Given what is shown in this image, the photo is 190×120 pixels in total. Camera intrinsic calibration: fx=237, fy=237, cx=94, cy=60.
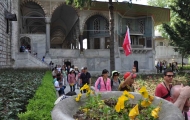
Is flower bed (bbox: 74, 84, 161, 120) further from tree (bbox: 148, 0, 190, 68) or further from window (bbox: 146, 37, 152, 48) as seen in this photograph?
window (bbox: 146, 37, 152, 48)

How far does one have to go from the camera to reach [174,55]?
46.6 meters

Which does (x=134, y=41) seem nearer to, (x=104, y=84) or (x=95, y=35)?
(x=95, y=35)

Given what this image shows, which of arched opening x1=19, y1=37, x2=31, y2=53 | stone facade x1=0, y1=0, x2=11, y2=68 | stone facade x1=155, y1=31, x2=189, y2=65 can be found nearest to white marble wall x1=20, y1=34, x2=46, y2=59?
arched opening x1=19, y1=37, x2=31, y2=53

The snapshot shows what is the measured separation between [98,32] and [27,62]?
10512 millimetres

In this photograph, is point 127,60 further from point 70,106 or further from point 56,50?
point 70,106

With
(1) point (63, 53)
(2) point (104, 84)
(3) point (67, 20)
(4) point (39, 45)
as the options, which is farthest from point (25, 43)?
(2) point (104, 84)

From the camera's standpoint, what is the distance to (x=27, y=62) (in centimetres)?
2295

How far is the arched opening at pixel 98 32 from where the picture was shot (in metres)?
29.6

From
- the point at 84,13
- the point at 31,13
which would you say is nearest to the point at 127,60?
the point at 84,13

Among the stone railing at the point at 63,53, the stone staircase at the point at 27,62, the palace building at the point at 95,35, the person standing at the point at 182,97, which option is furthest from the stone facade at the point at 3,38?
the person standing at the point at 182,97

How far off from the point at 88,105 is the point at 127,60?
26.4 meters

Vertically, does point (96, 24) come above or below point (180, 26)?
above

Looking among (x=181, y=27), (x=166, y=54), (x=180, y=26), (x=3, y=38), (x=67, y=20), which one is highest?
(x=67, y=20)

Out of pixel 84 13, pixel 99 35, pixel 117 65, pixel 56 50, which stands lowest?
pixel 117 65
